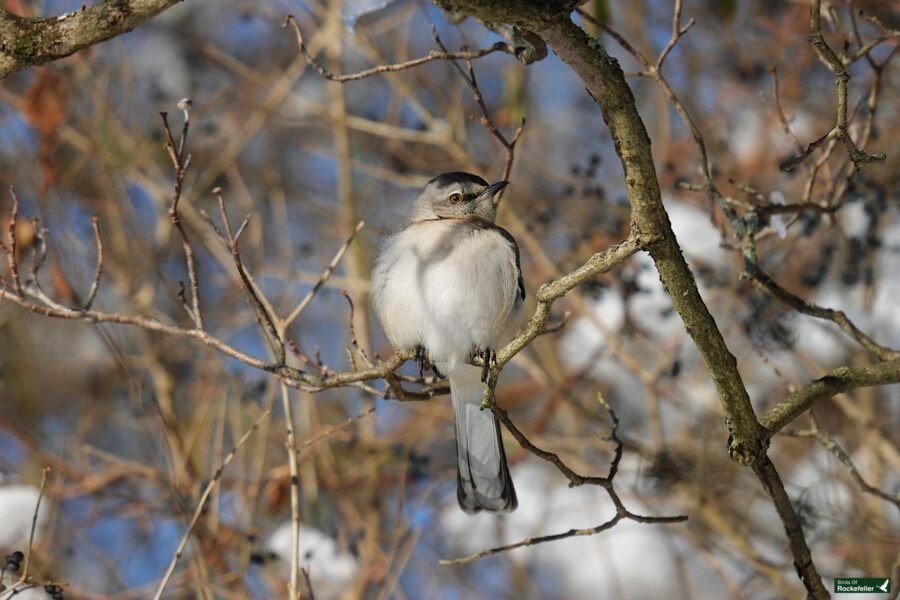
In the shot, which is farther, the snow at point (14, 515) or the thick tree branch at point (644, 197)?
the snow at point (14, 515)

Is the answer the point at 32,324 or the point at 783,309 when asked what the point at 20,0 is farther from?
the point at 783,309

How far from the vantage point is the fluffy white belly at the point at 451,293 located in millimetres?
4406

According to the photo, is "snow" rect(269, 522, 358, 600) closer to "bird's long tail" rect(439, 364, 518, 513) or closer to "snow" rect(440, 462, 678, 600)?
"bird's long tail" rect(439, 364, 518, 513)

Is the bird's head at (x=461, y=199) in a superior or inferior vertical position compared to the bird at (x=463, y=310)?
superior

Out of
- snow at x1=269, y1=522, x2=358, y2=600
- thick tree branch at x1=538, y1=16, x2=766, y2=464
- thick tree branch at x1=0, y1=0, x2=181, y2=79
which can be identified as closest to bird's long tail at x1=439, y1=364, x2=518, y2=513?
snow at x1=269, y1=522, x2=358, y2=600

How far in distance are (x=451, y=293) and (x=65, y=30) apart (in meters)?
2.09

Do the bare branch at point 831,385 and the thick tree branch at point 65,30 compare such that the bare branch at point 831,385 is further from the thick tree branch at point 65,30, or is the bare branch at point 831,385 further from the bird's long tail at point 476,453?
the thick tree branch at point 65,30

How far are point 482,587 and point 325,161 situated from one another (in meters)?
5.11

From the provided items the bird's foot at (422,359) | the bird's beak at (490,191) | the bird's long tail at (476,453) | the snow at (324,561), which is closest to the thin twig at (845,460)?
the bird's long tail at (476,453)

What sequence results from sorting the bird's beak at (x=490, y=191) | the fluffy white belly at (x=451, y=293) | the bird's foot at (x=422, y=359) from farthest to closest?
the bird's beak at (x=490, y=191) → the bird's foot at (x=422, y=359) → the fluffy white belly at (x=451, y=293)

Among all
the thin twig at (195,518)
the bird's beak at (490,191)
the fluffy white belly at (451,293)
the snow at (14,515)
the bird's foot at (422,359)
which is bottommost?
the thin twig at (195,518)

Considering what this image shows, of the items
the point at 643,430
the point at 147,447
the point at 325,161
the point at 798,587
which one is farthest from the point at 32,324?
the point at 798,587

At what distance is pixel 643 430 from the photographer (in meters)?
7.79

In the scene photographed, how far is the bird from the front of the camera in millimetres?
4418
